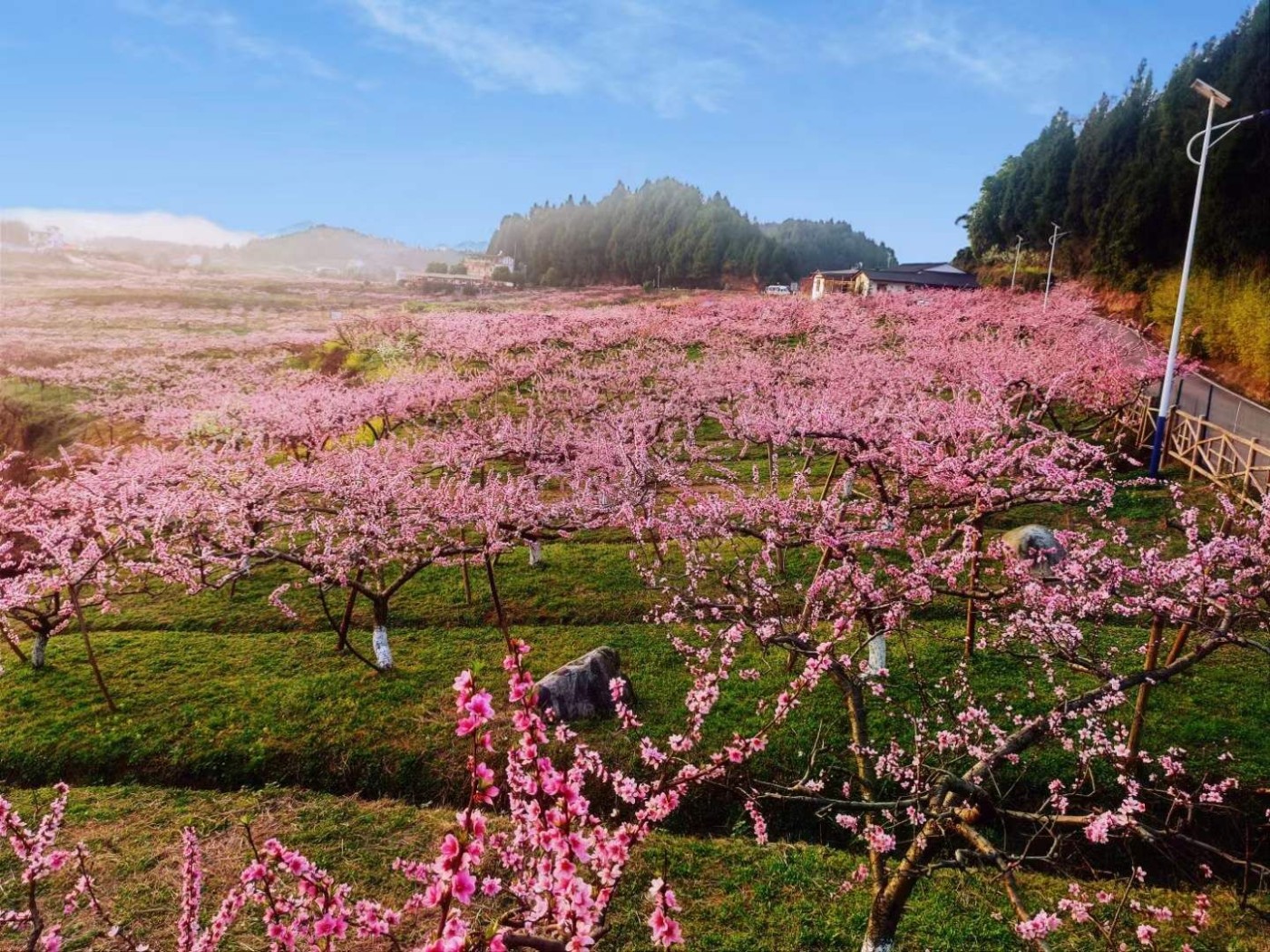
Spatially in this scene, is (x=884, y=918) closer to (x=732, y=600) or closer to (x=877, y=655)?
(x=732, y=600)

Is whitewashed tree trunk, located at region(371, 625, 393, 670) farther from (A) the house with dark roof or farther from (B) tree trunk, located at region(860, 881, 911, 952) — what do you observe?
(A) the house with dark roof

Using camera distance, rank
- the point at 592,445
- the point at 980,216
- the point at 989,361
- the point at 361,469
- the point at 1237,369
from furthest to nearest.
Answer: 1. the point at 980,216
2. the point at 1237,369
3. the point at 989,361
4. the point at 592,445
5. the point at 361,469

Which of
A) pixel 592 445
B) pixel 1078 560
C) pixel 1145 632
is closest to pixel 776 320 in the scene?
pixel 592 445

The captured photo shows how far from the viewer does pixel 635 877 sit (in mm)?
7938

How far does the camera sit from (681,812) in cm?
929

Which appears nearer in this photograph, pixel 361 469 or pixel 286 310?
pixel 361 469

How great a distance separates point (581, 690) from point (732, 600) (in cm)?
321

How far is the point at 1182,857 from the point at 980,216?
3276 inches

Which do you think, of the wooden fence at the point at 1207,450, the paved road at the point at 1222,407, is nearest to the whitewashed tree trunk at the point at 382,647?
the wooden fence at the point at 1207,450

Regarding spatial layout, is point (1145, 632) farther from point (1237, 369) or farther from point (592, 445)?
point (1237, 369)

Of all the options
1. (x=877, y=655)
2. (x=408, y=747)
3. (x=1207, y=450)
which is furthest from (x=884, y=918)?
(x=1207, y=450)

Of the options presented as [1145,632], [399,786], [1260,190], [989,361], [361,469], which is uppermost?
[1260,190]

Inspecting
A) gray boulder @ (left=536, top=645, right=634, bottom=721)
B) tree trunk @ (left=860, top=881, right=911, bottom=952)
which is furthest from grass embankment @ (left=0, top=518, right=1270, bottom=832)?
tree trunk @ (left=860, top=881, right=911, bottom=952)

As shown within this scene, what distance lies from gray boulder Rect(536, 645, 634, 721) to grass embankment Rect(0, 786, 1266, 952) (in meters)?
2.19
